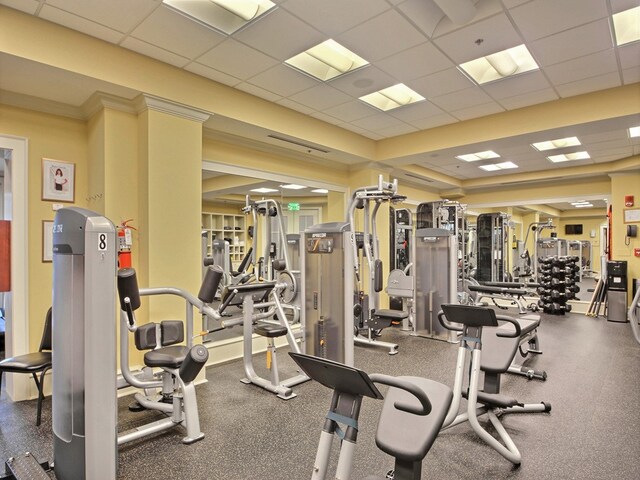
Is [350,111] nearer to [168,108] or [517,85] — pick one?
[517,85]

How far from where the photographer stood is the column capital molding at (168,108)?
3.44 metres

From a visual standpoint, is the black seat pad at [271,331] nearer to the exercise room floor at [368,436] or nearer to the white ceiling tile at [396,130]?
the exercise room floor at [368,436]

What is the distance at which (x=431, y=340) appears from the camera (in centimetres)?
552

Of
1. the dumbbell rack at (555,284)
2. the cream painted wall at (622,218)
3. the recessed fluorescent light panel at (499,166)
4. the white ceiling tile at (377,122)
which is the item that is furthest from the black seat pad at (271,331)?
the cream painted wall at (622,218)

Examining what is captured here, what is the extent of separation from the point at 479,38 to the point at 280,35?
1699 millimetres

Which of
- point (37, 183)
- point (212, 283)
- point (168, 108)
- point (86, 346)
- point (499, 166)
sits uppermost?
point (499, 166)

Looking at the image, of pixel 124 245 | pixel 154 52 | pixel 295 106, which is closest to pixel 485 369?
pixel 124 245

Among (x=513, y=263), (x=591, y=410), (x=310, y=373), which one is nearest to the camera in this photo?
(x=310, y=373)

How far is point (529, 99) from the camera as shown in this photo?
446 centimetres

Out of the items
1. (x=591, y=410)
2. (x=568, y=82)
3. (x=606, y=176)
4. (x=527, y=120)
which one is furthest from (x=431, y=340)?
(x=606, y=176)

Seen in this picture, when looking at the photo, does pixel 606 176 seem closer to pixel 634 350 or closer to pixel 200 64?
pixel 634 350

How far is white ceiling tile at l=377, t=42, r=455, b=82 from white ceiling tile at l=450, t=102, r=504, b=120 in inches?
50.1

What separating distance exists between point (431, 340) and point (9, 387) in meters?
5.00

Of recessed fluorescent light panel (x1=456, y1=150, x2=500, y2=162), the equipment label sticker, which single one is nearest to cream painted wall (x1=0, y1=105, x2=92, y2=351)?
the equipment label sticker
